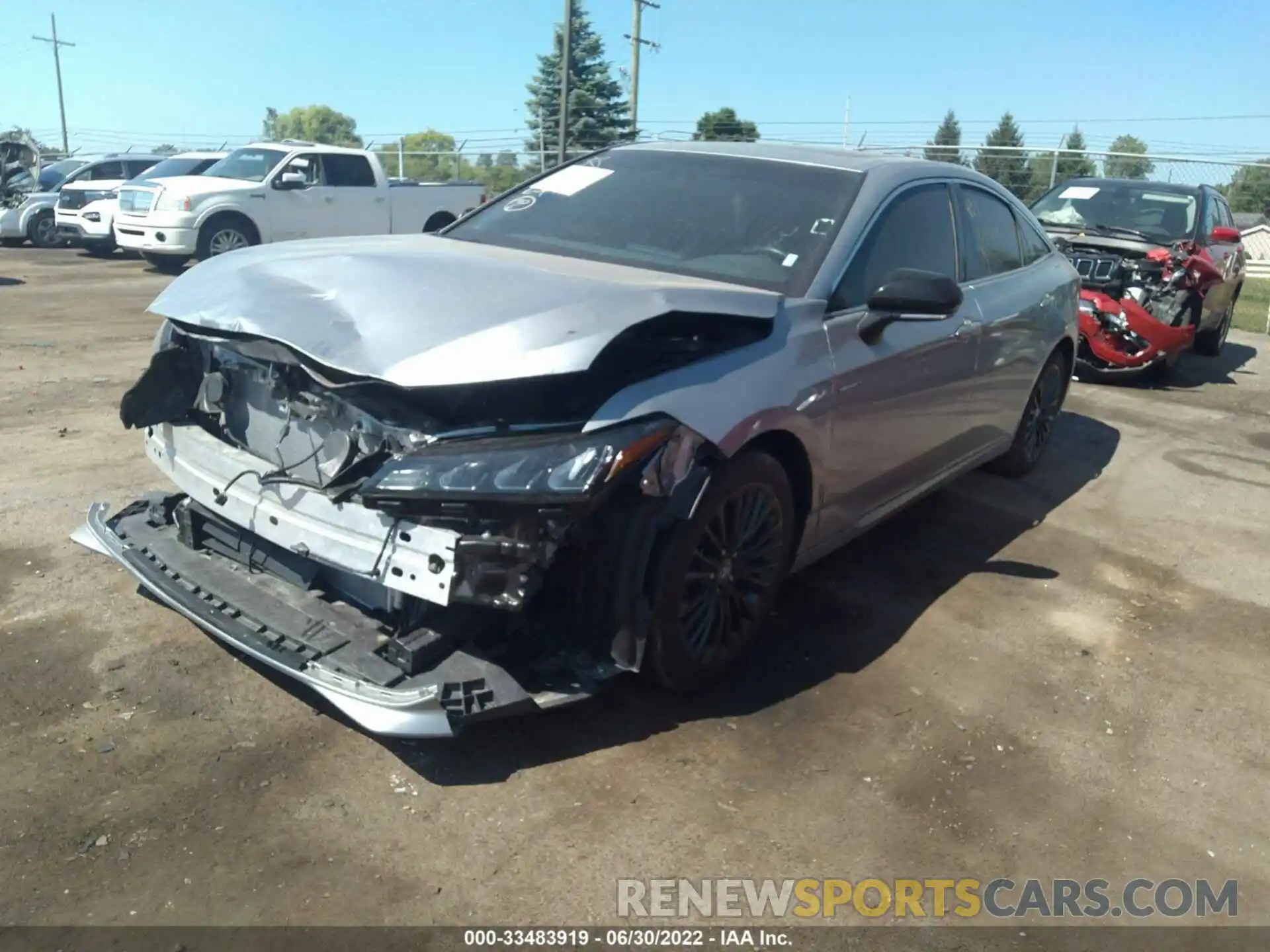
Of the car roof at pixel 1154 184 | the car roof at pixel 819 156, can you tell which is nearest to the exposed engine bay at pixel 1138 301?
the car roof at pixel 1154 184

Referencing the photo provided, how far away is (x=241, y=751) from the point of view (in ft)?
10.3

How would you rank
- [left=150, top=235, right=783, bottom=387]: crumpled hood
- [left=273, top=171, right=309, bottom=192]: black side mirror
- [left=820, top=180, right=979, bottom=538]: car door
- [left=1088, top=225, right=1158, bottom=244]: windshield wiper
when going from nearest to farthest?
[left=150, top=235, right=783, bottom=387]: crumpled hood, [left=820, top=180, right=979, bottom=538]: car door, [left=1088, top=225, right=1158, bottom=244]: windshield wiper, [left=273, top=171, right=309, bottom=192]: black side mirror

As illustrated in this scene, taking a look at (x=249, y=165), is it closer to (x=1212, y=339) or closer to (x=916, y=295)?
(x=1212, y=339)

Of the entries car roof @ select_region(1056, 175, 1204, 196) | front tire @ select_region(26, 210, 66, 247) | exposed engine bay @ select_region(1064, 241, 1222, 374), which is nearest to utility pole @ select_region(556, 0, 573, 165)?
front tire @ select_region(26, 210, 66, 247)

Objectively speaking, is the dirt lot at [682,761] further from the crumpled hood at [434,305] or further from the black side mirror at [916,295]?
the black side mirror at [916,295]

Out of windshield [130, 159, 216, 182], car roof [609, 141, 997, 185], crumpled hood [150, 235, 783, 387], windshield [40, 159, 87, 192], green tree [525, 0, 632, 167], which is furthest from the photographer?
green tree [525, 0, 632, 167]

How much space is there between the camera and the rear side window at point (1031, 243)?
19.1 feet

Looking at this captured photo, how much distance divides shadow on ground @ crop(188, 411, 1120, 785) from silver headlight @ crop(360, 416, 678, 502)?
2.62 feet

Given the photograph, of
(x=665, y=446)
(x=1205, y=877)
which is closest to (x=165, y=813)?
(x=665, y=446)

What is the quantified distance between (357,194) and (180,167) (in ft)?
10.1

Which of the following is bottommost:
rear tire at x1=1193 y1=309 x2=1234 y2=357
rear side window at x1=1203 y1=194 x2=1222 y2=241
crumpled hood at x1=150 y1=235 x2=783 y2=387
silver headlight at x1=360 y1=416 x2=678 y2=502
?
rear tire at x1=1193 y1=309 x2=1234 y2=357

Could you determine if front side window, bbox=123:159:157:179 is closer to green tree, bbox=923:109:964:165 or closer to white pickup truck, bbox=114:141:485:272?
white pickup truck, bbox=114:141:485:272

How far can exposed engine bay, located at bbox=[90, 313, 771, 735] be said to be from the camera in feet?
9.17

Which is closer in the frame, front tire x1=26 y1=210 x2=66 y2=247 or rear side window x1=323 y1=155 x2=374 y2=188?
rear side window x1=323 y1=155 x2=374 y2=188
